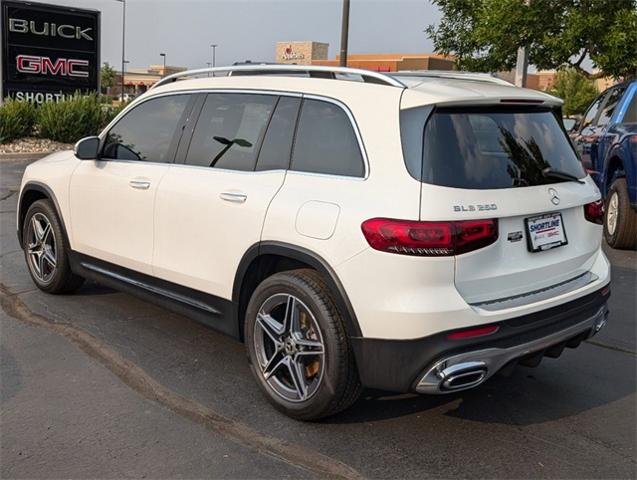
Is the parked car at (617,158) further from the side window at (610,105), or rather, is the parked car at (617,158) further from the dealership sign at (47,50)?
the dealership sign at (47,50)

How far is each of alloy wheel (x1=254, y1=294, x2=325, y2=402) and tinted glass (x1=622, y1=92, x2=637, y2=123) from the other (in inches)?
242

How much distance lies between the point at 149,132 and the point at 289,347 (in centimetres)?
200

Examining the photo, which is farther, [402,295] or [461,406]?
[461,406]

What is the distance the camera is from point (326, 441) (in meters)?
3.36

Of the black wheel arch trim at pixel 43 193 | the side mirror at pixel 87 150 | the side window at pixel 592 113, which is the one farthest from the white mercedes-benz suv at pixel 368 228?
the side window at pixel 592 113

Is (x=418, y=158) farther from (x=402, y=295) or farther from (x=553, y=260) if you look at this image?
(x=553, y=260)

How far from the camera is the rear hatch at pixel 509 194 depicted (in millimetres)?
3080

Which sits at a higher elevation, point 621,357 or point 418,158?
point 418,158

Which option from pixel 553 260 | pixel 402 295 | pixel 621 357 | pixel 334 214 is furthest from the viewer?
pixel 621 357

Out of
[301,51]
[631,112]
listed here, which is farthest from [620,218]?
[301,51]

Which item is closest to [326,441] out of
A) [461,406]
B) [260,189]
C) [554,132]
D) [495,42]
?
[461,406]

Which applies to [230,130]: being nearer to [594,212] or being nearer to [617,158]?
[594,212]

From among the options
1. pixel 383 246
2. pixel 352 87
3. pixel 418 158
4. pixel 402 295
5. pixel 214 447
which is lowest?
pixel 214 447

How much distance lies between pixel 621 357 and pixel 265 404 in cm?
252
